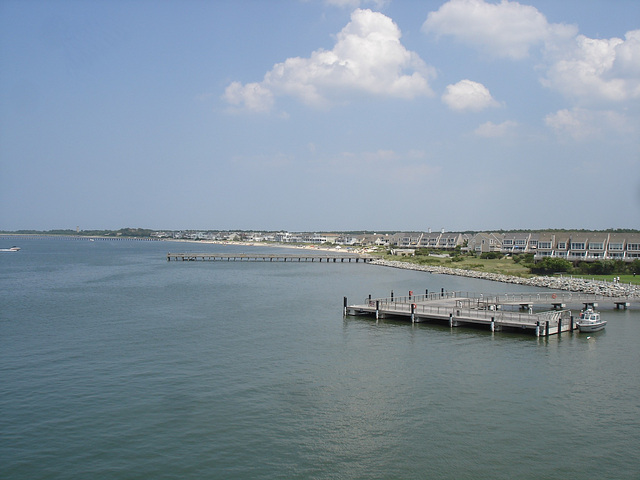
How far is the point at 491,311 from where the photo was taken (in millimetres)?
40688

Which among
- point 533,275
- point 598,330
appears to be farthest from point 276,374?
point 533,275

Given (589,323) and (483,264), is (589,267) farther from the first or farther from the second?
(589,323)

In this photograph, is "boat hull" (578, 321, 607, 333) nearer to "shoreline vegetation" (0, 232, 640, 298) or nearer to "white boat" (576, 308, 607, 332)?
"white boat" (576, 308, 607, 332)

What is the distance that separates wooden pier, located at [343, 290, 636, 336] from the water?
1.10m

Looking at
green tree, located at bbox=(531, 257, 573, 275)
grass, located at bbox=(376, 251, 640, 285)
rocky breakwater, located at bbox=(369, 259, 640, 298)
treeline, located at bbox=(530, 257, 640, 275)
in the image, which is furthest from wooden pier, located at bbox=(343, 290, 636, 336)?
treeline, located at bbox=(530, 257, 640, 275)

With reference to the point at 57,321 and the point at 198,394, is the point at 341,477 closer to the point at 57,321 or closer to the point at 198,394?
the point at 198,394

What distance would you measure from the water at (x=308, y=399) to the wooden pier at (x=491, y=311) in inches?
43.3

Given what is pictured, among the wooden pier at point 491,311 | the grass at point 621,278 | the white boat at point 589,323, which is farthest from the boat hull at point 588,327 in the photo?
the grass at point 621,278

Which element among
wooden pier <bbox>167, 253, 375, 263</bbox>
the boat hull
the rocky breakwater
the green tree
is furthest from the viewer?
wooden pier <bbox>167, 253, 375, 263</bbox>

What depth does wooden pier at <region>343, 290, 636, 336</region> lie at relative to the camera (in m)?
37.8

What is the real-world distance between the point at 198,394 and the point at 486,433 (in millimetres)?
12134

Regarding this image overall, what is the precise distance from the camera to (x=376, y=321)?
42.6 m

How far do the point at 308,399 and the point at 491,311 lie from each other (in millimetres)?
22529

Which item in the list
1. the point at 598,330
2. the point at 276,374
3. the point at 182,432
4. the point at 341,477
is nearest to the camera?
the point at 341,477
